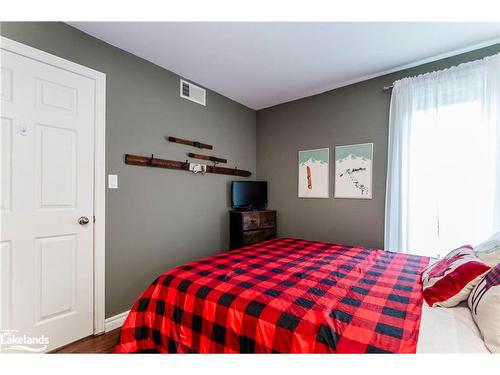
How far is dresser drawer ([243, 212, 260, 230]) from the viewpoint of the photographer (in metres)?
3.13

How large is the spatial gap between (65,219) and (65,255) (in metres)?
0.28

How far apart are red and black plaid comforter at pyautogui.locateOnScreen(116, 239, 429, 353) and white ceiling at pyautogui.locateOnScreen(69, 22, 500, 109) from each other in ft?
6.24

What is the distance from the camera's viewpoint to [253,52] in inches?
89.7

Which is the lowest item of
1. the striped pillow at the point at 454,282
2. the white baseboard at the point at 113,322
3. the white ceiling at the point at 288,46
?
the white baseboard at the point at 113,322

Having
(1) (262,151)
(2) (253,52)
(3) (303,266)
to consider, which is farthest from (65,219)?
(1) (262,151)

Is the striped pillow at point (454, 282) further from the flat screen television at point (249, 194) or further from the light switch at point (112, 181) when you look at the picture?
the light switch at point (112, 181)

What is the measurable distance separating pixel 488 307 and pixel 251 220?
95.7 inches

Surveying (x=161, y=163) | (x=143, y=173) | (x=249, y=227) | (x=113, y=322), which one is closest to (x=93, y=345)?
(x=113, y=322)

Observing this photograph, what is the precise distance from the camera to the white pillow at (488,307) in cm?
89

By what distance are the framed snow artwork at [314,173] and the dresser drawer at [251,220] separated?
2.32ft

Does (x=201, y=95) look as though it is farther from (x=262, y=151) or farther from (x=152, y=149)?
(x=262, y=151)

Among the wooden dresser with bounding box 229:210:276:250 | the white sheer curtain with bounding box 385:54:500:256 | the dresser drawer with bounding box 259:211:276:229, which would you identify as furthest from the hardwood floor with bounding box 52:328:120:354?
the white sheer curtain with bounding box 385:54:500:256

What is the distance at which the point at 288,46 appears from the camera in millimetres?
2188
